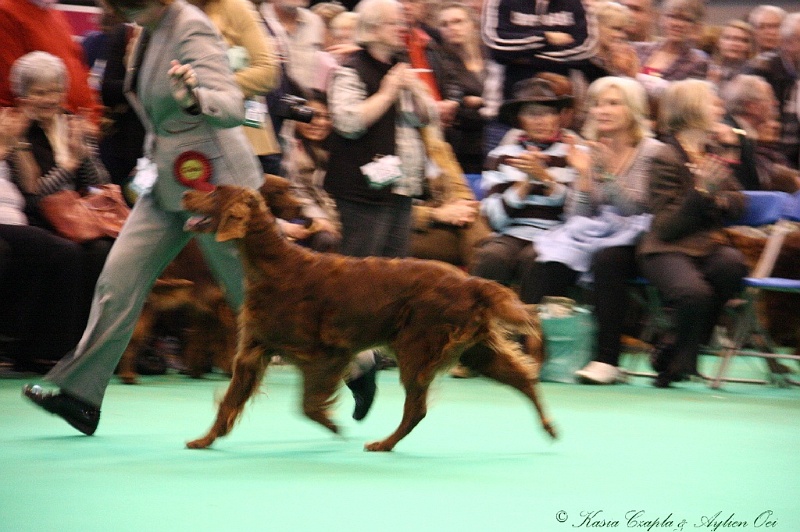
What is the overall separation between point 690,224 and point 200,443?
3650mm

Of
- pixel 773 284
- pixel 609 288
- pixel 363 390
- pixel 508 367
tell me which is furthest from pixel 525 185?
pixel 508 367

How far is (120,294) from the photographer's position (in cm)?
477

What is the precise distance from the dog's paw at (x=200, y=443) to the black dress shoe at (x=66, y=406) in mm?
456

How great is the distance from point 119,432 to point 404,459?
130 cm

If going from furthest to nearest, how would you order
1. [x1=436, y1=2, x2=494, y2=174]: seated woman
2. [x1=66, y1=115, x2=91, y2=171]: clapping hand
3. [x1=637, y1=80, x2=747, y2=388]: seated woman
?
[x1=436, y1=2, x2=494, y2=174]: seated woman < [x1=637, y1=80, x2=747, y2=388]: seated woman < [x1=66, y1=115, x2=91, y2=171]: clapping hand

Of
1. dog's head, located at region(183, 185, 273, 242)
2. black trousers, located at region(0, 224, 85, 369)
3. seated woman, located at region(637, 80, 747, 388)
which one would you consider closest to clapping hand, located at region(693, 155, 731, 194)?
seated woman, located at region(637, 80, 747, 388)

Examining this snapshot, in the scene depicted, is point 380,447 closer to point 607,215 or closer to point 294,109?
point 294,109

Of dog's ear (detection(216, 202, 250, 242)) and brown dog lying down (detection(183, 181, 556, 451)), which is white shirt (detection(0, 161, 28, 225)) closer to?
brown dog lying down (detection(183, 181, 556, 451))

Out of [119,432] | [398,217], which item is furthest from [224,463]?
[398,217]

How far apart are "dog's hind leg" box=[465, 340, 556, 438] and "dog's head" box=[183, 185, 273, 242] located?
3.12 ft

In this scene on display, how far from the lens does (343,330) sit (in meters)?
4.57

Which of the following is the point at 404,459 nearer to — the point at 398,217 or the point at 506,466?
the point at 506,466

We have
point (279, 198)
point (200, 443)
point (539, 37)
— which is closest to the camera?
point (200, 443)

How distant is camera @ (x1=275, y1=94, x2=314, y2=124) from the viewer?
714 cm
